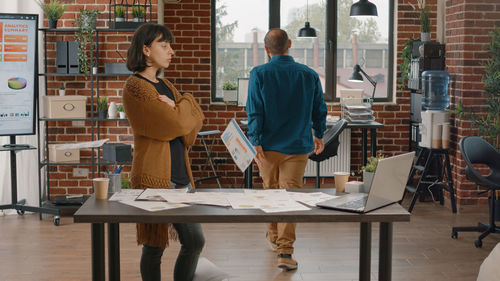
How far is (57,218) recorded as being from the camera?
18.1ft

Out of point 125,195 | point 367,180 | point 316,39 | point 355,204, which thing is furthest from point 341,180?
point 316,39

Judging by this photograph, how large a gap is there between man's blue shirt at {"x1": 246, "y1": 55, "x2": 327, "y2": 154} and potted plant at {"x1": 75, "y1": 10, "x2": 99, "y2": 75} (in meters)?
2.25

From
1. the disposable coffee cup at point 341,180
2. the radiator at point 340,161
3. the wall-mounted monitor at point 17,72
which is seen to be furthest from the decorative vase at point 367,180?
the radiator at point 340,161

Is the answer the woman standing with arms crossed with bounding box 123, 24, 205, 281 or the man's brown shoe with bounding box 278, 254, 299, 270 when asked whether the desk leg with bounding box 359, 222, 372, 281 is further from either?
the man's brown shoe with bounding box 278, 254, 299, 270

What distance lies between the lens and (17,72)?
550 cm

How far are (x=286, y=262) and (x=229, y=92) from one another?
3.30 metres

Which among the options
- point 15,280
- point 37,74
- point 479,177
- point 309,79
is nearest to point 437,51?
point 479,177

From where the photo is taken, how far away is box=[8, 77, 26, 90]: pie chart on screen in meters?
5.48

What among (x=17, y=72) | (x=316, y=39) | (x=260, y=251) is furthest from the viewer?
(x=316, y=39)

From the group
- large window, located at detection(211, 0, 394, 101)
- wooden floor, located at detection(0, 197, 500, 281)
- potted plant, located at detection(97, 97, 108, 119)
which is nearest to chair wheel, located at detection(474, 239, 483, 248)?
wooden floor, located at detection(0, 197, 500, 281)

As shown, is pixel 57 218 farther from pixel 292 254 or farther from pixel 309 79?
pixel 309 79

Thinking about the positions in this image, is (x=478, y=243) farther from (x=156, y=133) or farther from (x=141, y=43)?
(x=141, y=43)

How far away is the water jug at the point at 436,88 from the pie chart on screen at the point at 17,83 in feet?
12.6

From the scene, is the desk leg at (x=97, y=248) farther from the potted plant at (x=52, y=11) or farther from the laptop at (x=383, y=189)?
the potted plant at (x=52, y=11)
